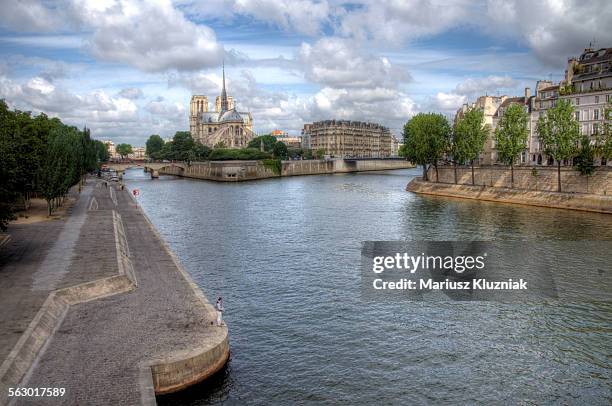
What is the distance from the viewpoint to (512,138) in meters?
72.1

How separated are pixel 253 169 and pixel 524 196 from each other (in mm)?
88303

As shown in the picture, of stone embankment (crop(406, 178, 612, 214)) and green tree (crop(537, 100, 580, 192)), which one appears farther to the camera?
green tree (crop(537, 100, 580, 192))

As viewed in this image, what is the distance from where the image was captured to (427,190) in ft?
295

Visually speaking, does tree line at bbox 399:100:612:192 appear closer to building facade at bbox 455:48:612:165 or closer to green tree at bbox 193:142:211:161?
building facade at bbox 455:48:612:165

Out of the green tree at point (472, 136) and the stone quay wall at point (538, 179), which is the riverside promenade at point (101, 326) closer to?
the stone quay wall at point (538, 179)

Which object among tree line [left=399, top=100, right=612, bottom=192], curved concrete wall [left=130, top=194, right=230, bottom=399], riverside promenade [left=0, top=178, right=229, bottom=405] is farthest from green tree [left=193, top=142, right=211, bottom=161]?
curved concrete wall [left=130, top=194, right=230, bottom=399]

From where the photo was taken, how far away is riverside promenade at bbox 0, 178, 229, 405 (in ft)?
50.9

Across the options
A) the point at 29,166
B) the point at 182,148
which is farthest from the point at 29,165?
the point at 182,148

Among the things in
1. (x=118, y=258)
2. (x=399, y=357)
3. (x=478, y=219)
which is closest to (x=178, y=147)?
(x=478, y=219)

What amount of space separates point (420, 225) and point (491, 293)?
23.3m

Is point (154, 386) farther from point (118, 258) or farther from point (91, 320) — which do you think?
point (118, 258)

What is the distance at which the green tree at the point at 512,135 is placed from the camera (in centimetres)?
7169

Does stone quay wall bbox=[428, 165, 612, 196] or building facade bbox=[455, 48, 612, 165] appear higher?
building facade bbox=[455, 48, 612, 165]

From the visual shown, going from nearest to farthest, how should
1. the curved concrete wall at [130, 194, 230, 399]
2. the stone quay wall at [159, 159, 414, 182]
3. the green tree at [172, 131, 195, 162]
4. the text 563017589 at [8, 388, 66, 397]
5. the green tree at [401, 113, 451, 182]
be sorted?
1. the text 563017589 at [8, 388, 66, 397]
2. the curved concrete wall at [130, 194, 230, 399]
3. the green tree at [401, 113, 451, 182]
4. the stone quay wall at [159, 159, 414, 182]
5. the green tree at [172, 131, 195, 162]
